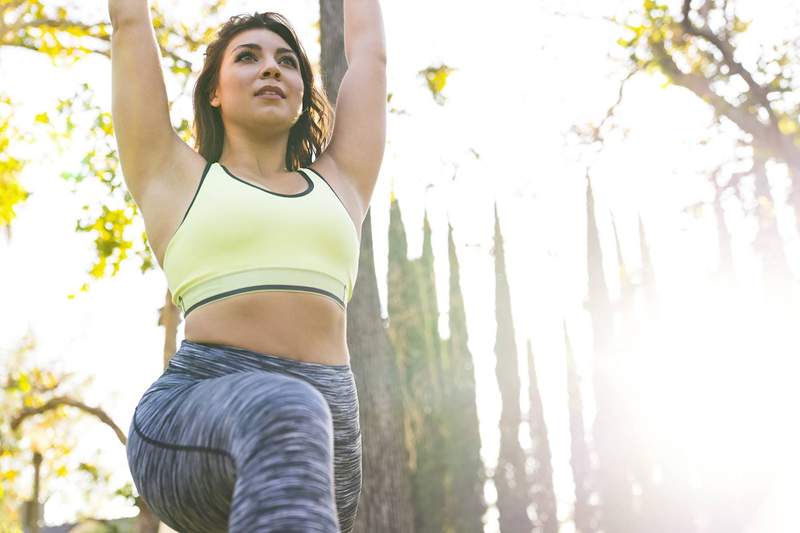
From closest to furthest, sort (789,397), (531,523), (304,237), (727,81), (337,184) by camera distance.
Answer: (304,237) < (337,184) < (727,81) < (789,397) < (531,523)

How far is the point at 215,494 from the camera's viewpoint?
1.29 meters

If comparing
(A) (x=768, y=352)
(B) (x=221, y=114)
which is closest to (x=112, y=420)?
(B) (x=221, y=114)

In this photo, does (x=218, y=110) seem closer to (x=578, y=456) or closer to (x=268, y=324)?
(x=268, y=324)

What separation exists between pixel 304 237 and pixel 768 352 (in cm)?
2244

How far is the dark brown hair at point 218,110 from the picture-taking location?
1.95 metres

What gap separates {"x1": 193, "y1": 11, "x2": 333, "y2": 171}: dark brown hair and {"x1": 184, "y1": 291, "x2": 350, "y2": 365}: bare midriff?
0.45 meters

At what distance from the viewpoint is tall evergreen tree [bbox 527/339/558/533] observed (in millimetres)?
24719

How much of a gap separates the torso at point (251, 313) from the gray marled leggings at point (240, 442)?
24 millimetres

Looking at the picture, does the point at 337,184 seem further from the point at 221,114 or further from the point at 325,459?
the point at 325,459

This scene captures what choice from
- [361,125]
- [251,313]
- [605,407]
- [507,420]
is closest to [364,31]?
[361,125]

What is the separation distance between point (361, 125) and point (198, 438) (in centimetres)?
96

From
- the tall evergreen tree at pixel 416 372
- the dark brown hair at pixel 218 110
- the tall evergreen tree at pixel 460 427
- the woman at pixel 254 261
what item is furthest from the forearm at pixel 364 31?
the tall evergreen tree at pixel 460 427

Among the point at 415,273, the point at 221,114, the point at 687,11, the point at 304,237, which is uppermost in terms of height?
the point at 415,273

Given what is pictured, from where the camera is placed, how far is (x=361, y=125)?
2.00m
